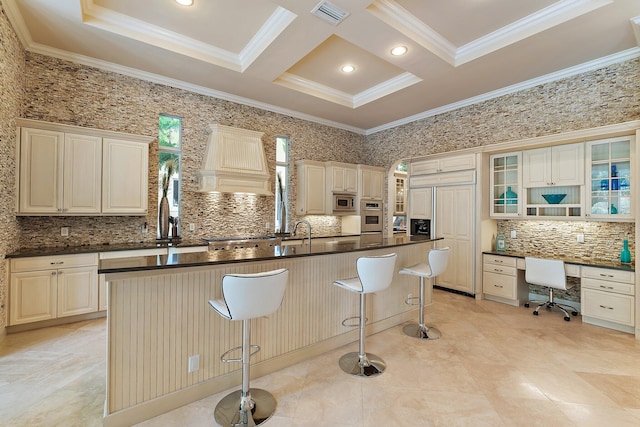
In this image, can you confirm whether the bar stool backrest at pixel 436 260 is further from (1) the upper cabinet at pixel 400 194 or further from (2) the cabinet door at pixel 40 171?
(2) the cabinet door at pixel 40 171

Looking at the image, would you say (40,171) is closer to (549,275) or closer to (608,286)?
(549,275)

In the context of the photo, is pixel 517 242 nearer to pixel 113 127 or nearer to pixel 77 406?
pixel 77 406

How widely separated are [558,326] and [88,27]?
21.9ft

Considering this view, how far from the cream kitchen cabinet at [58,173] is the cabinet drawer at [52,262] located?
22.3 inches

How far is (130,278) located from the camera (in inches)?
73.1

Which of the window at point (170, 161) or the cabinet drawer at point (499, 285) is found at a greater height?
the window at point (170, 161)

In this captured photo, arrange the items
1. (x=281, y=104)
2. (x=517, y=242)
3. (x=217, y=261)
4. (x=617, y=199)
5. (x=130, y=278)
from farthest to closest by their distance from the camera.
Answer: (x=281, y=104) < (x=517, y=242) < (x=617, y=199) < (x=217, y=261) < (x=130, y=278)

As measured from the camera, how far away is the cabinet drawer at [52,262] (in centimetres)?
315

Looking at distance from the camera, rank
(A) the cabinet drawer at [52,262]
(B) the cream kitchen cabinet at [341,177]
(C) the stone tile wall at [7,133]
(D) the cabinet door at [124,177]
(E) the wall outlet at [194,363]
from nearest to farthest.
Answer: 1. (E) the wall outlet at [194,363]
2. (C) the stone tile wall at [7,133]
3. (A) the cabinet drawer at [52,262]
4. (D) the cabinet door at [124,177]
5. (B) the cream kitchen cabinet at [341,177]

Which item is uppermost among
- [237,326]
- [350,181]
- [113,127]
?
[113,127]

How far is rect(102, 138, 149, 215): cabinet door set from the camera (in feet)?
12.3

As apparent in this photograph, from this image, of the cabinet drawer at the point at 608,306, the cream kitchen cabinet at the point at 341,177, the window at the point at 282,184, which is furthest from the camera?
the cream kitchen cabinet at the point at 341,177

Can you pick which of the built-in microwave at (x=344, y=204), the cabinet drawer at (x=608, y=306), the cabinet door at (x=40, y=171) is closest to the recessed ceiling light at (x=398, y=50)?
the built-in microwave at (x=344, y=204)

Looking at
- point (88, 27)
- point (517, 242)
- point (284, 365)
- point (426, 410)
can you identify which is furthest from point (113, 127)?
point (517, 242)
